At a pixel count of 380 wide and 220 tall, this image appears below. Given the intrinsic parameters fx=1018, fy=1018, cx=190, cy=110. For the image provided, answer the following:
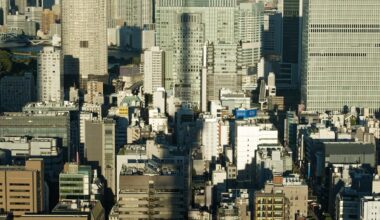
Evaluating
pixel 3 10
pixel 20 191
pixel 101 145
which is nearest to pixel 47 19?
pixel 3 10

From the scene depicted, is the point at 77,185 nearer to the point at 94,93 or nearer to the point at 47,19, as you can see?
the point at 94,93

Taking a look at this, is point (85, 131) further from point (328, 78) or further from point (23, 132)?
point (328, 78)

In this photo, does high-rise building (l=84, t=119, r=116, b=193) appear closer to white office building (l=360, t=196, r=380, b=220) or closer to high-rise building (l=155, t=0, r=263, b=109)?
white office building (l=360, t=196, r=380, b=220)

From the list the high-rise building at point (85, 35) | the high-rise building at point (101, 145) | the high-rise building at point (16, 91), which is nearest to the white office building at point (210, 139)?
the high-rise building at point (101, 145)

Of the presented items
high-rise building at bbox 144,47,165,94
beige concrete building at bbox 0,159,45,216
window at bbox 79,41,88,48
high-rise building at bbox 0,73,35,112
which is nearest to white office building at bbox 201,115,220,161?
beige concrete building at bbox 0,159,45,216

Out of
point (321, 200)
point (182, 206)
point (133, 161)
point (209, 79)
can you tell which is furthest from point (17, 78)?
point (182, 206)

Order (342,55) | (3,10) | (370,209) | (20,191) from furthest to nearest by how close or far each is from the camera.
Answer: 1. (3,10)
2. (342,55)
3. (20,191)
4. (370,209)

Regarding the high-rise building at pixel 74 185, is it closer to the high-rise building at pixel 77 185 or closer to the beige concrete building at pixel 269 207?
the high-rise building at pixel 77 185
